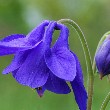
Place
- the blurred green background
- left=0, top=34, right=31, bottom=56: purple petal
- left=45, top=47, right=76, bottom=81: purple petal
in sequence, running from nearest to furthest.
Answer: left=45, top=47, right=76, bottom=81: purple petal < left=0, top=34, right=31, bottom=56: purple petal < the blurred green background

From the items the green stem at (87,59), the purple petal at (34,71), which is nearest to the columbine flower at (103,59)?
the green stem at (87,59)

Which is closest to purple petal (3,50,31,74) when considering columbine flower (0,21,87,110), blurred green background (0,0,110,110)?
columbine flower (0,21,87,110)

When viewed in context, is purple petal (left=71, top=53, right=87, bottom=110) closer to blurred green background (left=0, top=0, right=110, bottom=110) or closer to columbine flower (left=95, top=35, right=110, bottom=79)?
columbine flower (left=95, top=35, right=110, bottom=79)

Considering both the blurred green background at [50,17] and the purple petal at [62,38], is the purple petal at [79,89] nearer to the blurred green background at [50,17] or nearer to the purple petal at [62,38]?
the purple petal at [62,38]

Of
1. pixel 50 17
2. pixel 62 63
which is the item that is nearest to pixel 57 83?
pixel 62 63

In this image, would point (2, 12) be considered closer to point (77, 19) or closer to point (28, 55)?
point (77, 19)

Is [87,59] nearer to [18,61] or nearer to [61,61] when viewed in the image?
[61,61]
